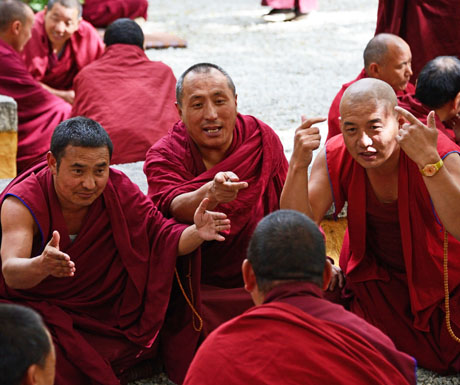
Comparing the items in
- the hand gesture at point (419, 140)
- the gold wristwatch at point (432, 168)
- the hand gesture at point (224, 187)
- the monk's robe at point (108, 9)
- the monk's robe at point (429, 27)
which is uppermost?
the hand gesture at point (419, 140)

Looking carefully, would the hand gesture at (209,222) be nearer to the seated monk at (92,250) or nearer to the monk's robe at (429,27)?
the seated monk at (92,250)

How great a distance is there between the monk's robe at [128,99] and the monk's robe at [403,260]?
280cm

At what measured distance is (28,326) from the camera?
246 cm

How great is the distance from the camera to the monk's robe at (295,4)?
12984 mm

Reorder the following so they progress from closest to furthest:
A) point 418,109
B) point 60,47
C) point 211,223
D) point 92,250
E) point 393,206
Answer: point 211,223 → point 92,250 → point 393,206 → point 418,109 → point 60,47

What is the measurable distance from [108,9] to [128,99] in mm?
4887

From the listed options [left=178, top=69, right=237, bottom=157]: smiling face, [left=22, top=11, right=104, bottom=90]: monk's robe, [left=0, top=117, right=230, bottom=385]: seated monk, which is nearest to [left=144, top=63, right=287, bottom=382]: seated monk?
[left=178, top=69, right=237, bottom=157]: smiling face

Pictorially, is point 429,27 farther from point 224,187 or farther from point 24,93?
point 224,187

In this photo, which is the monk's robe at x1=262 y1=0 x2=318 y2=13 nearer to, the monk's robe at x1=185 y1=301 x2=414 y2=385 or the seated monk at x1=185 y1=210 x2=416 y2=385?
the seated monk at x1=185 y1=210 x2=416 y2=385

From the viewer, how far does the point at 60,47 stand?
8.61m

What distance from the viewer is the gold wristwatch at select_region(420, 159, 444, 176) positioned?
3.83m

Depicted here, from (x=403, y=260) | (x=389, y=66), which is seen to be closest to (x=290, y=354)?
(x=403, y=260)

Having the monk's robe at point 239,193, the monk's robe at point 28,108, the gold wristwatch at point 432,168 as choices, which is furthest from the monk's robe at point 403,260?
the monk's robe at point 28,108

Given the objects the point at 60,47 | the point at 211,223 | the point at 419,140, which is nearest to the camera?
the point at 419,140
